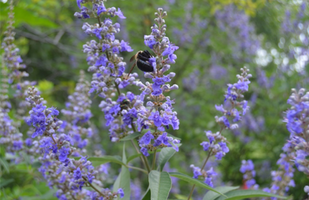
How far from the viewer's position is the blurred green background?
7305mm

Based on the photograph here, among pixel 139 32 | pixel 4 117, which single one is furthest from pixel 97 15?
pixel 139 32

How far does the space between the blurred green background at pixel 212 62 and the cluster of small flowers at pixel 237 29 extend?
28 millimetres

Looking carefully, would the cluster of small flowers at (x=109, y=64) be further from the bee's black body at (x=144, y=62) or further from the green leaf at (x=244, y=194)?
the green leaf at (x=244, y=194)

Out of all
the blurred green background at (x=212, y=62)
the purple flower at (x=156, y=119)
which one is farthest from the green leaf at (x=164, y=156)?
the blurred green background at (x=212, y=62)

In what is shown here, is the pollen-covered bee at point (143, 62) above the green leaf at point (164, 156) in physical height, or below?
above

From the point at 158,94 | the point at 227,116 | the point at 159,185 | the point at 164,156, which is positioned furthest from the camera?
the point at 227,116

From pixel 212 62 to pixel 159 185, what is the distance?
7.83m

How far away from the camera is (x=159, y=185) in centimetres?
208

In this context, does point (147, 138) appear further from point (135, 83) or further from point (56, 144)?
point (56, 144)

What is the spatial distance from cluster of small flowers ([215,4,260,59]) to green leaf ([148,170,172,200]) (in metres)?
7.57

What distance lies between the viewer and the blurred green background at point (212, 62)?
7.30 m

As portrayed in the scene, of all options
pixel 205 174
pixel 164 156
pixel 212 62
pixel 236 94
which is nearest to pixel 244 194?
pixel 205 174

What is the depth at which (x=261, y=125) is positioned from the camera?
25.9ft

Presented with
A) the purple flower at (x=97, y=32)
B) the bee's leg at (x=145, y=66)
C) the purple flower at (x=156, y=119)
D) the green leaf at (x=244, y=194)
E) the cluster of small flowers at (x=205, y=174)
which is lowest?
the green leaf at (x=244, y=194)
